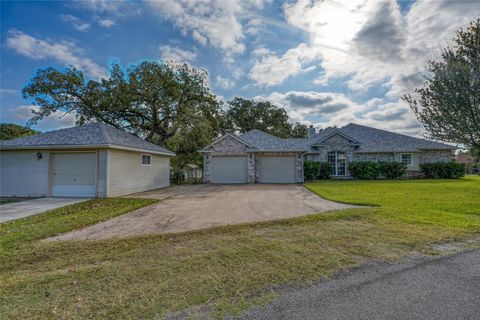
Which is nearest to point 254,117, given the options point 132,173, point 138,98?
point 138,98

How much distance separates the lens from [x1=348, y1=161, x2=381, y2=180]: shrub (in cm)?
Answer: 1898

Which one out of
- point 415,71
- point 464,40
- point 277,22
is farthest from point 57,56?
point 464,40

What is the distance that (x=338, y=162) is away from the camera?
20281 millimetres

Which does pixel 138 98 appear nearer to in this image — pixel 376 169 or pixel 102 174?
pixel 102 174

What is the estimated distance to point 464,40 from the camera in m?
9.02

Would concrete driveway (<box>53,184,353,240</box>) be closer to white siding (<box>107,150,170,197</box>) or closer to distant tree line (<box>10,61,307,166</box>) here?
white siding (<box>107,150,170,197</box>)

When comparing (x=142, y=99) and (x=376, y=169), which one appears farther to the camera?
(x=142, y=99)

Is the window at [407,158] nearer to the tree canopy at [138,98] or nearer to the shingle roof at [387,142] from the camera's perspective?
the shingle roof at [387,142]

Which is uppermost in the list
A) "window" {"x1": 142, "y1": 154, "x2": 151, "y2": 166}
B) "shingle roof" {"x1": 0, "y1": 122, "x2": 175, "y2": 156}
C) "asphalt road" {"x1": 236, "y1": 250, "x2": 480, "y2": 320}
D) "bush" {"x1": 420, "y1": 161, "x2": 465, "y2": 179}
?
"shingle roof" {"x1": 0, "y1": 122, "x2": 175, "y2": 156}

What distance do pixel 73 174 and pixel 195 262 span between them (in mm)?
10418

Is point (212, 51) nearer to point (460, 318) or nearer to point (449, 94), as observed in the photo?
point (449, 94)

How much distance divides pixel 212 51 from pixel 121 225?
12708 mm

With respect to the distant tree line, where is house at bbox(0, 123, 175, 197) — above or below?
below

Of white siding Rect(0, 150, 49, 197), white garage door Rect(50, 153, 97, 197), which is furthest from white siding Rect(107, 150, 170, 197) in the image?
white siding Rect(0, 150, 49, 197)
